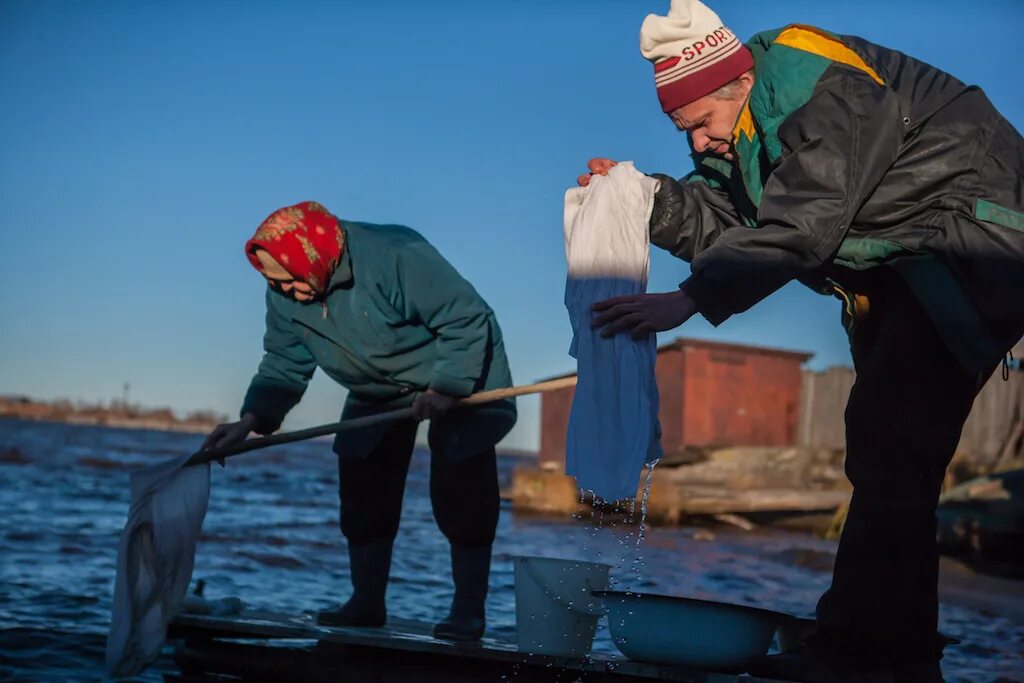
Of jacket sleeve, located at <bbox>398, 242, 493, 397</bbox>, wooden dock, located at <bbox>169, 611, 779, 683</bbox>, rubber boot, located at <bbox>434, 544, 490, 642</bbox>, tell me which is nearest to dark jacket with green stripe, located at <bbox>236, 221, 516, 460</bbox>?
jacket sleeve, located at <bbox>398, 242, 493, 397</bbox>

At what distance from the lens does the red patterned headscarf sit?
4426mm

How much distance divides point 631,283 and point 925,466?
1.01m

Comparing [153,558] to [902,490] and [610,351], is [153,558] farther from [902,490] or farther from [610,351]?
[902,490]

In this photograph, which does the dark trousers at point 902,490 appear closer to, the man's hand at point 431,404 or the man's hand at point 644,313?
the man's hand at point 644,313

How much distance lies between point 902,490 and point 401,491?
2406 mm

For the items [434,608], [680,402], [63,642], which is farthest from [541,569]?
[680,402]

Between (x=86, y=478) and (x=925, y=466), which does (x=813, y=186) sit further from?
(x=86, y=478)

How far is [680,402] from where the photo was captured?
23.8 metres

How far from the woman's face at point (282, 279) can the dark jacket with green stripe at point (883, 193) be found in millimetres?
1998

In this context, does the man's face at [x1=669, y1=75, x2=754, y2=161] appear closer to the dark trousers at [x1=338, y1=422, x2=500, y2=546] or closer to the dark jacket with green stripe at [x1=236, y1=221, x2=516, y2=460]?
the dark jacket with green stripe at [x1=236, y1=221, x2=516, y2=460]

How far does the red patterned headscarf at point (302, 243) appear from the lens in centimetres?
443

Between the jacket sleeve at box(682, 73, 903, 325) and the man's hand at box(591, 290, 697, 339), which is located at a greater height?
the jacket sleeve at box(682, 73, 903, 325)

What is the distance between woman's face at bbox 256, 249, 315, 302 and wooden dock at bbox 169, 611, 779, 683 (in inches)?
51.9

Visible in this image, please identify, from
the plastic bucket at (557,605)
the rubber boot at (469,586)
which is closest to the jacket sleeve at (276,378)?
the rubber boot at (469,586)
